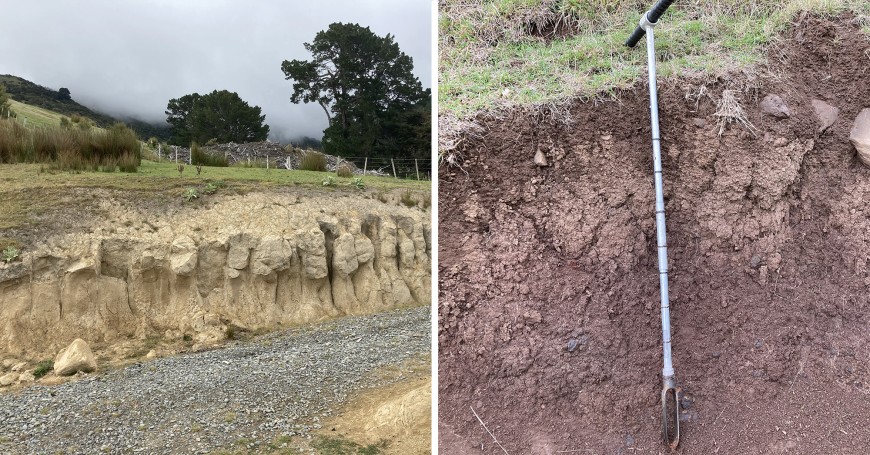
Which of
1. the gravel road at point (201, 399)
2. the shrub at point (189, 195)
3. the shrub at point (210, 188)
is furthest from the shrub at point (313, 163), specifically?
the gravel road at point (201, 399)

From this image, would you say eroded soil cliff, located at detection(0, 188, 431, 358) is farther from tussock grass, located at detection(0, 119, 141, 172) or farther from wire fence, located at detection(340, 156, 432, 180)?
wire fence, located at detection(340, 156, 432, 180)

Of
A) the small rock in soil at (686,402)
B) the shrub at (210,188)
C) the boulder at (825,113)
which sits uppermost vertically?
the boulder at (825,113)

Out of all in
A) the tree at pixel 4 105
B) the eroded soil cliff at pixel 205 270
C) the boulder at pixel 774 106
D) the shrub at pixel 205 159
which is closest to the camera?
the boulder at pixel 774 106

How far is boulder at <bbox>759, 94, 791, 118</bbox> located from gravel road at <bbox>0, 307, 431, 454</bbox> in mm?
5551

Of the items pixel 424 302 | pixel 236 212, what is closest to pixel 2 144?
pixel 236 212

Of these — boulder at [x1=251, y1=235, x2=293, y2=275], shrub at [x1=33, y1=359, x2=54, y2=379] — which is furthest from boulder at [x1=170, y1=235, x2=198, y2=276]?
shrub at [x1=33, y1=359, x2=54, y2=379]

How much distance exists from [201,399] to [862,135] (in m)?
7.60

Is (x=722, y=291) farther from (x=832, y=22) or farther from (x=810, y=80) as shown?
(x=832, y=22)

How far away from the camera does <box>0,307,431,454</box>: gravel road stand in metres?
6.60

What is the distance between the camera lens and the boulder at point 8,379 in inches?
356

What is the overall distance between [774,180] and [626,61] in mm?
1160

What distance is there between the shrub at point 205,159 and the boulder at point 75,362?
822 cm

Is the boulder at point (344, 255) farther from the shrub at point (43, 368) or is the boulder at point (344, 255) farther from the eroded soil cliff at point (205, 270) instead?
the shrub at point (43, 368)

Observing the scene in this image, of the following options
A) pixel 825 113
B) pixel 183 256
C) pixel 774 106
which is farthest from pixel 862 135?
pixel 183 256
